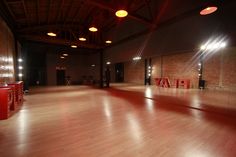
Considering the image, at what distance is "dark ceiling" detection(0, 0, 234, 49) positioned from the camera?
557 cm

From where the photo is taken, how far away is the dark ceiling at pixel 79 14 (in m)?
5.57

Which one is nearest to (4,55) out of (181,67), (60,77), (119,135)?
(119,135)

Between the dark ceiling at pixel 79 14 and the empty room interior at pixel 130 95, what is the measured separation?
0.05 m

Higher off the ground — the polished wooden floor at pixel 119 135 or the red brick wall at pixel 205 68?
the red brick wall at pixel 205 68

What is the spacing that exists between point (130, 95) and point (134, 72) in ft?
31.0

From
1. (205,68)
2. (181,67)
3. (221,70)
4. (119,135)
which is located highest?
(181,67)

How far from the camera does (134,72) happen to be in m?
17.1

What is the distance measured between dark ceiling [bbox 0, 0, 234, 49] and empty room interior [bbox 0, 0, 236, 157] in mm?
48

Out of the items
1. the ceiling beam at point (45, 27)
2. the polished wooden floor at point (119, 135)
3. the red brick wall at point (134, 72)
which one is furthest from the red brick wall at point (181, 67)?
the ceiling beam at point (45, 27)

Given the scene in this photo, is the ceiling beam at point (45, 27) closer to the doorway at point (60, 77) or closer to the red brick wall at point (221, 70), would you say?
the doorway at point (60, 77)

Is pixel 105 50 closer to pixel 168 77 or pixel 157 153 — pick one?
pixel 168 77

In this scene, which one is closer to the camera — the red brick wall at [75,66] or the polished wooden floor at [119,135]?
the polished wooden floor at [119,135]

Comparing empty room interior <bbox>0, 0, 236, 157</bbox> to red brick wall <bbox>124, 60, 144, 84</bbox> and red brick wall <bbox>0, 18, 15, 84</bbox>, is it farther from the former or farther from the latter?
red brick wall <bbox>124, 60, 144, 84</bbox>

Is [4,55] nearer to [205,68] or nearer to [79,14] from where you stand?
[79,14]
